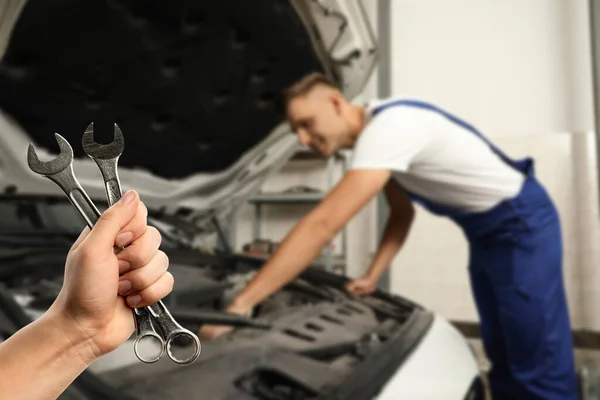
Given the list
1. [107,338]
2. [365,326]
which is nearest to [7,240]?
[365,326]

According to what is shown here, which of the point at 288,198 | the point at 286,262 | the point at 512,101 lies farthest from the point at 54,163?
the point at 512,101

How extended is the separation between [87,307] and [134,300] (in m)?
0.02

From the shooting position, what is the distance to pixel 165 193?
1087 millimetres

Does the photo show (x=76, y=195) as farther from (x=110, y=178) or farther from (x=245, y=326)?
(x=245, y=326)

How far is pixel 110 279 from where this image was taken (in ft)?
0.57

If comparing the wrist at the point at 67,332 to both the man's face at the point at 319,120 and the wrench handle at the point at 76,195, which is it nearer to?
the wrench handle at the point at 76,195

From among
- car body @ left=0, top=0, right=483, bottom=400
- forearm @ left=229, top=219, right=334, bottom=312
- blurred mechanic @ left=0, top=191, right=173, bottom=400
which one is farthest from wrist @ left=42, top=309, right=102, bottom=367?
forearm @ left=229, top=219, right=334, bottom=312

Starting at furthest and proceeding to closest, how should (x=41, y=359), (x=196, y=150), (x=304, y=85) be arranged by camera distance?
1. (x=196, y=150)
2. (x=304, y=85)
3. (x=41, y=359)

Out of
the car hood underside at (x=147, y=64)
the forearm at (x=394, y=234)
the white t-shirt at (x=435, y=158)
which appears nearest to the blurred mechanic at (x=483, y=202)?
the white t-shirt at (x=435, y=158)

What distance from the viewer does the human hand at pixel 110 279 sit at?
17 centimetres

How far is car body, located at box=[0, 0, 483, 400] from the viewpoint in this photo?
0.53 m

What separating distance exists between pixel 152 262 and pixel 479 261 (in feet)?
3.58

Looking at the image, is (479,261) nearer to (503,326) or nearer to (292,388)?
(503,326)

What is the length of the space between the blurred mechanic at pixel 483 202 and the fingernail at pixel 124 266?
27.9 inches
